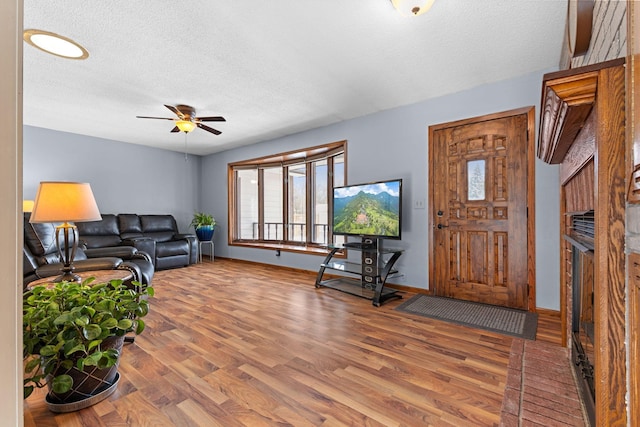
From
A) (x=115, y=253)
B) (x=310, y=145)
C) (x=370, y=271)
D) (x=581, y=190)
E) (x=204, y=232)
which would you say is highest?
(x=310, y=145)

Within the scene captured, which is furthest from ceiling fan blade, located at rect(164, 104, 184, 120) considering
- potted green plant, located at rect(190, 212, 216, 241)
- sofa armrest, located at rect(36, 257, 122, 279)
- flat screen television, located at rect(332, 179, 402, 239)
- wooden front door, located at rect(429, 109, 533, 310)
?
wooden front door, located at rect(429, 109, 533, 310)

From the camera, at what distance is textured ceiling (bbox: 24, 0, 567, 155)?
6.58ft

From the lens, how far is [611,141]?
842 mm

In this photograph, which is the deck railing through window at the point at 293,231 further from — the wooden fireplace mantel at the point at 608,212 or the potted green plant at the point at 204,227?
the wooden fireplace mantel at the point at 608,212

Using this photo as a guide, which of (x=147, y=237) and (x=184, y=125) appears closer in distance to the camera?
(x=184, y=125)

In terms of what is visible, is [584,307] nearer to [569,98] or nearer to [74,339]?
[569,98]

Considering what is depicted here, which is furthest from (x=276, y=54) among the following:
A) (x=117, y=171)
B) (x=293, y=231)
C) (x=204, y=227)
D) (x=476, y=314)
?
(x=117, y=171)

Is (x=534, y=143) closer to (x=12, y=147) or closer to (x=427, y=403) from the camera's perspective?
(x=427, y=403)

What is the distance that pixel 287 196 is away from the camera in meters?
5.52

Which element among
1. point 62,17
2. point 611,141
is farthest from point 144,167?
point 611,141

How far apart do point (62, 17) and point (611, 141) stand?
10.1 feet

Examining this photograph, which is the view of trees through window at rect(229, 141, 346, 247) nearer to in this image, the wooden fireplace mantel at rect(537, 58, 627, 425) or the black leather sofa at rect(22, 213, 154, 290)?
the black leather sofa at rect(22, 213, 154, 290)

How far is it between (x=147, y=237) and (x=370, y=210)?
3.91 meters

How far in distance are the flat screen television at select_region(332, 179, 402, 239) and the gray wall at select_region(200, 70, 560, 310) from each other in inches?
15.3
